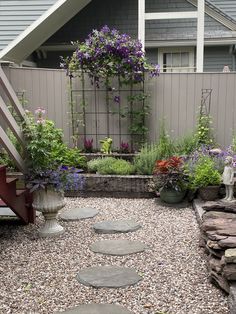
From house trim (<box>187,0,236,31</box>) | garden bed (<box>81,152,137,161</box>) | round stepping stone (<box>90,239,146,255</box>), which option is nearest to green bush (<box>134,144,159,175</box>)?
garden bed (<box>81,152,137,161</box>)

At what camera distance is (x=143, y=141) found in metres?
7.16

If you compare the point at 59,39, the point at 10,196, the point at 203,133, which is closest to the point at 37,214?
the point at 10,196

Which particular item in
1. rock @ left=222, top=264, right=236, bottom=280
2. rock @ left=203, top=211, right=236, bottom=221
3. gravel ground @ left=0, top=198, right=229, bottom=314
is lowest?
gravel ground @ left=0, top=198, right=229, bottom=314

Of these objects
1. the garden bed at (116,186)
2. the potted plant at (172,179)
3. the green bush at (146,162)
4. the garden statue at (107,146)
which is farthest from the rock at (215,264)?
the garden statue at (107,146)

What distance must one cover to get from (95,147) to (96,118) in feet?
1.70

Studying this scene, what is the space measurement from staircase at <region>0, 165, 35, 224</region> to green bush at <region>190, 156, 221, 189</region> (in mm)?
2176

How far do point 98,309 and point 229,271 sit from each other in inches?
36.9

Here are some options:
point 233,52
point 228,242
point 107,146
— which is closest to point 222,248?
point 228,242

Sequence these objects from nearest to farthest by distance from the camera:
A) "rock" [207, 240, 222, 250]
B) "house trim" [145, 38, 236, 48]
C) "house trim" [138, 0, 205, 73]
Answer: "rock" [207, 240, 222, 250] → "house trim" [138, 0, 205, 73] → "house trim" [145, 38, 236, 48]

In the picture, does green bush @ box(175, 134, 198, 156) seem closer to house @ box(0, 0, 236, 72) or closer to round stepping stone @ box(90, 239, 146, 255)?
round stepping stone @ box(90, 239, 146, 255)

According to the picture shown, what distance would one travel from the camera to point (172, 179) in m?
5.48

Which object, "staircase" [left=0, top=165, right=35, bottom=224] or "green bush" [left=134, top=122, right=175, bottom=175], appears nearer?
"staircase" [left=0, top=165, right=35, bottom=224]

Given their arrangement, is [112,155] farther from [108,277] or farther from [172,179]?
[108,277]

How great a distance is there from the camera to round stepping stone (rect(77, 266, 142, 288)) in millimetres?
3146
